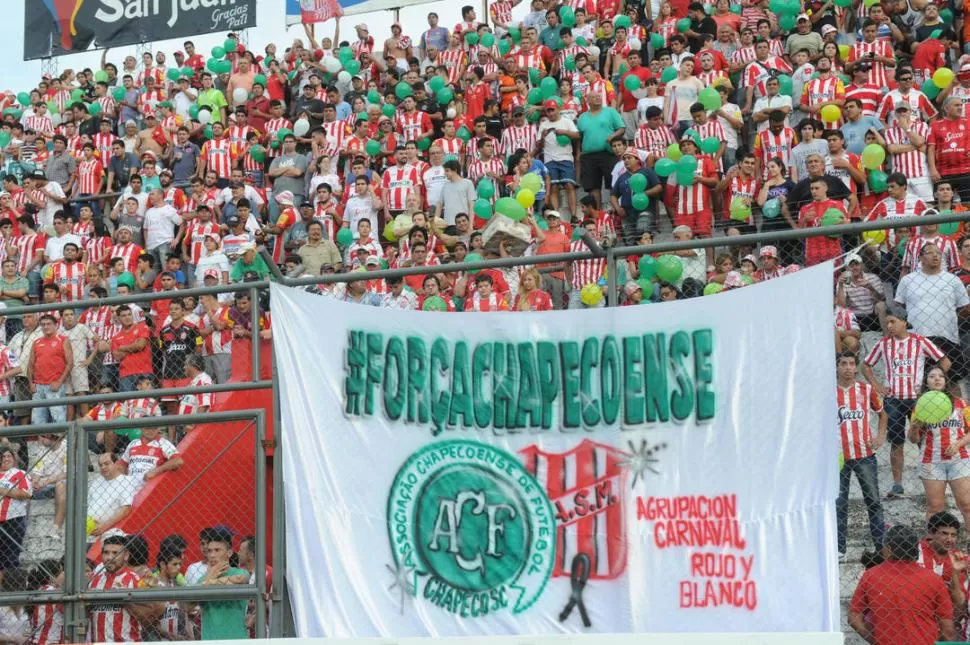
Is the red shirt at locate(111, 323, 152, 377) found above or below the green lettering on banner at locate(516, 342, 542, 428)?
above

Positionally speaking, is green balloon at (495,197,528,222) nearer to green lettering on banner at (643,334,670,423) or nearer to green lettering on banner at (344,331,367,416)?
green lettering on banner at (344,331,367,416)

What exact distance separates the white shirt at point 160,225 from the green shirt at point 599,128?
16.2 feet

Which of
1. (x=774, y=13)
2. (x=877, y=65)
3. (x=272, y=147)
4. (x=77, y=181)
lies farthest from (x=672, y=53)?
(x=77, y=181)

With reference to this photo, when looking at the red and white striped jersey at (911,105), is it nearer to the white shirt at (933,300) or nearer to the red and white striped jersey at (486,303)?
the white shirt at (933,300)

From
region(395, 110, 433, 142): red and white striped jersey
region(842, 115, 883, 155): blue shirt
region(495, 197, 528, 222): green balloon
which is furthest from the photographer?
region(395, 110, 433, 142): red and white striped jersey

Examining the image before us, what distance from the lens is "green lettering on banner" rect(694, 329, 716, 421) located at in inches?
284

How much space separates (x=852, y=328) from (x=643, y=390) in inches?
82.0

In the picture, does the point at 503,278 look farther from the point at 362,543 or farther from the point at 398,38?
the point at 398,38

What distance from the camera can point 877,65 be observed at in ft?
49.6

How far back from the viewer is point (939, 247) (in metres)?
9.51

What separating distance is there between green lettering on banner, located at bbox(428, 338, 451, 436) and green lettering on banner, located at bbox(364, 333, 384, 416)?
290mm

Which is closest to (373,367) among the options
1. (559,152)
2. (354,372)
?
(354,372)

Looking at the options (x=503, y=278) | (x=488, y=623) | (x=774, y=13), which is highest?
(x=774, y=13)

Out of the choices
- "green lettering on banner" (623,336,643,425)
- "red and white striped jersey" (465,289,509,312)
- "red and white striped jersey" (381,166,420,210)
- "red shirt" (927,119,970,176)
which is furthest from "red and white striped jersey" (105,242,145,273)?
"green lettering on banner" (623,336,643,425)
